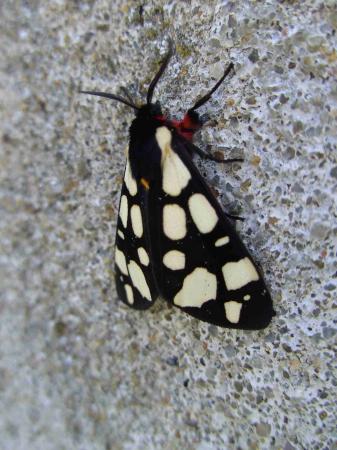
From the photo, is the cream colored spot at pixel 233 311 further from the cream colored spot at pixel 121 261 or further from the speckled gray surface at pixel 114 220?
the cream colored spot at pixel 121 261

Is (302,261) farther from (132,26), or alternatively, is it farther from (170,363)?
(132,26)

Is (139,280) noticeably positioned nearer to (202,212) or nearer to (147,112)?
(202,212)

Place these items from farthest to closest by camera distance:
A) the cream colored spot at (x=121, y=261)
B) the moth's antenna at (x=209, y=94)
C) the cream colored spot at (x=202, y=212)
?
the cream colored spot at (x=121, y=261) < the moth's antenna at (x=209, y=94) < the cream colored spot at (x=202, y=212)

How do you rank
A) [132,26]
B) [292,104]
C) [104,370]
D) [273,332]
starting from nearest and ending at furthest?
1. [292,104]
2. [273,332]
3. [132,26]
4. [104,370]

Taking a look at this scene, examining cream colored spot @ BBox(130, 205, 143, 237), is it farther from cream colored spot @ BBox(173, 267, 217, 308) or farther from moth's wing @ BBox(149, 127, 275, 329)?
cream colored spot @ BBox(173, 267, 217, 308)

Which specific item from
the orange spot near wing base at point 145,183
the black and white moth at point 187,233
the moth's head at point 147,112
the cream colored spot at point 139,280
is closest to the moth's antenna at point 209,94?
the black and white moth at point 187,233

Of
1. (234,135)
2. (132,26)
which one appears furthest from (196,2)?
(234,135)

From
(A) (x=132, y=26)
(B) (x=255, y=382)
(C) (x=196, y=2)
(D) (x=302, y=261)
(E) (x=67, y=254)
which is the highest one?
(C) (x=196, y=2)
